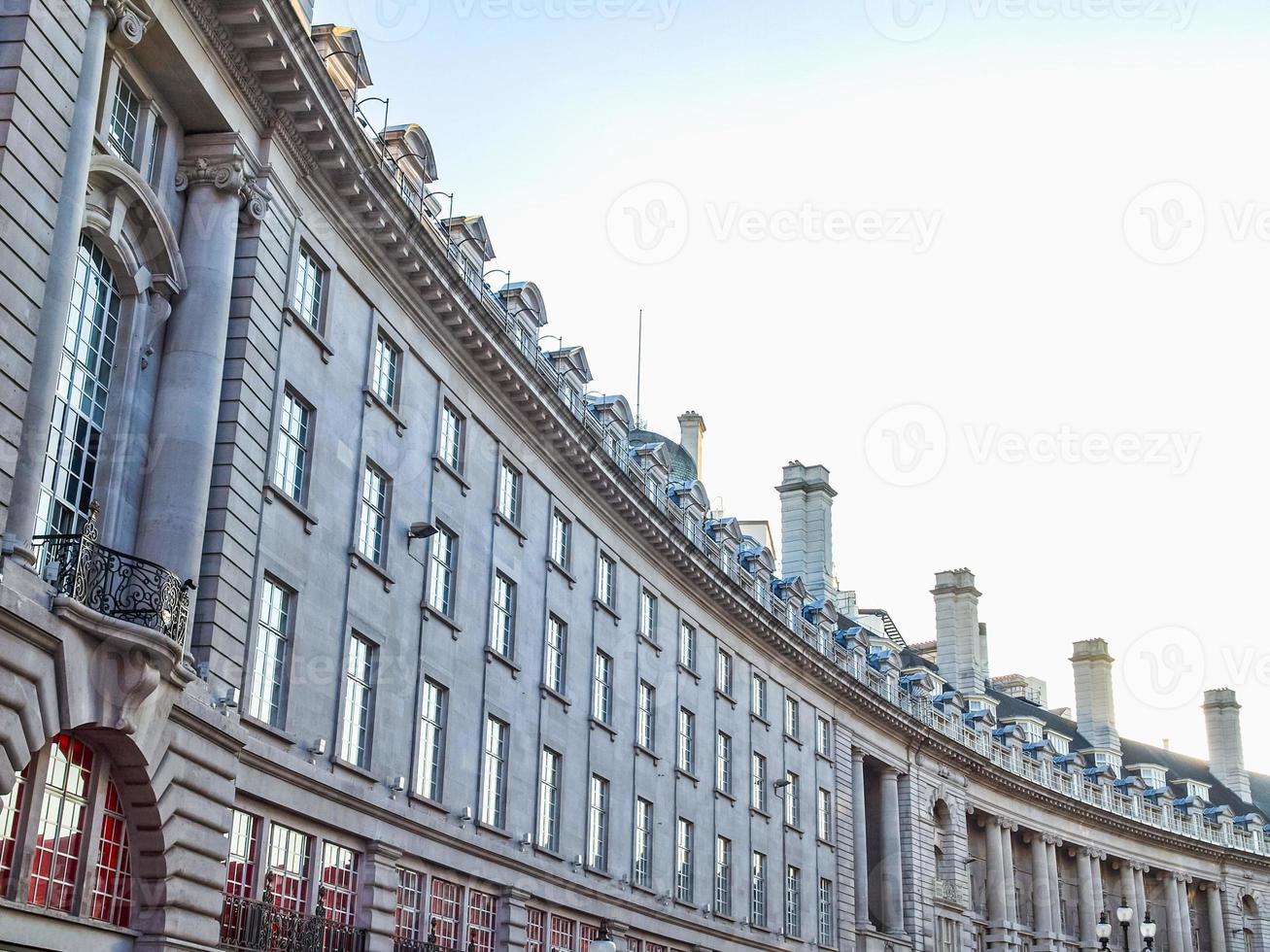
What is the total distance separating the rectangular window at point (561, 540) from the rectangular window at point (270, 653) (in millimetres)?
13352

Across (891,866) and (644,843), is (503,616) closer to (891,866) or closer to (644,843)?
(644,843)

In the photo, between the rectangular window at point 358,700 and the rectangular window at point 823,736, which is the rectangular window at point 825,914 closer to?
the rectangular window at point 823,736

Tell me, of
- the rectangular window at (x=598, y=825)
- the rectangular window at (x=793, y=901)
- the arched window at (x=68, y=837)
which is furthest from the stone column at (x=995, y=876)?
the arched window at (x=68, y=837)

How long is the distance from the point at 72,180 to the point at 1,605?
597 cm

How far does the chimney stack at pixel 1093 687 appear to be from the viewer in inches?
3760

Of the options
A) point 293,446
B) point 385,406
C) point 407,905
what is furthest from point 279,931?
point 385,406

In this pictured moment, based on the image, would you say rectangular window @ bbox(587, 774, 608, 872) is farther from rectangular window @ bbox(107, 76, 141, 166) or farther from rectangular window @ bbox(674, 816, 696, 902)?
rectangular window @ bbox(107, 76, 141, 166)

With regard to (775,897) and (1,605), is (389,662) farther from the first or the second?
(775,897)

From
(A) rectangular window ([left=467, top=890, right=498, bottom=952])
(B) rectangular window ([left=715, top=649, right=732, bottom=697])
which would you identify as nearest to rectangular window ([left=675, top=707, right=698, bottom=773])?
(B) rectangular window ([left=715, top=649, right=732, bottom=697])

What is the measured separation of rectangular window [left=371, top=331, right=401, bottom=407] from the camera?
32719mm

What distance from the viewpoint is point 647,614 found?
47.2 meters

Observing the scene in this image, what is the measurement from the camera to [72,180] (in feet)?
68.7

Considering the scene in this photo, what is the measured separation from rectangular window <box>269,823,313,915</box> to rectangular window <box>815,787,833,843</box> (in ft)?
105

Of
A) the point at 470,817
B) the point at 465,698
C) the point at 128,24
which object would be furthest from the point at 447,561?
the point at 128,24
